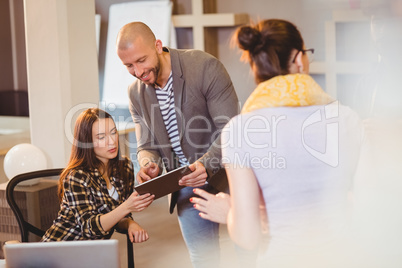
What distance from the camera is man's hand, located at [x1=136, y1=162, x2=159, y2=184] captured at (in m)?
2.29

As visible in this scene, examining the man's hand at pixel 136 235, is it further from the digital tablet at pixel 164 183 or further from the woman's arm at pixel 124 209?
the digital tablet at pixel 164 183

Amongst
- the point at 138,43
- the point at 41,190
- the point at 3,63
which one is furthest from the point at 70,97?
the point at 3,63

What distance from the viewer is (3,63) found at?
20.7 ft

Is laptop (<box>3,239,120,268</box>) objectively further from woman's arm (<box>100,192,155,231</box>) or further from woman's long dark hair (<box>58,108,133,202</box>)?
woman's long dark hair (<box>58,108,133,202</box>)

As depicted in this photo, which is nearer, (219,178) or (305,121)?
(305,121)

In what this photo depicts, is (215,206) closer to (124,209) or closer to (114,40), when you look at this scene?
(124,209)

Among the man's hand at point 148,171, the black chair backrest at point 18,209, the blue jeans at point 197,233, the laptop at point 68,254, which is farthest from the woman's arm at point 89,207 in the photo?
the laptop at point 68,254

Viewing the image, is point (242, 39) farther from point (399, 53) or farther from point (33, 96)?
point (33, 96)

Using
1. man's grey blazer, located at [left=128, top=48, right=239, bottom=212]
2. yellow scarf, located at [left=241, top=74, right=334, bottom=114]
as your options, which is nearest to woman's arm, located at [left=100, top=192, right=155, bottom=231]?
man's grey blazer, located at [left=128, top=48, right=239, bottom=212]

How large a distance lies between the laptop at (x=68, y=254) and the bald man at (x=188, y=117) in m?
0.83

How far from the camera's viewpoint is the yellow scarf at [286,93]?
1.33 m

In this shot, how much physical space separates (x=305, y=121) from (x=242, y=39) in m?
0.27

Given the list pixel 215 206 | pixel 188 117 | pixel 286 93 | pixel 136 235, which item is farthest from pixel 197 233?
pixel 286 93

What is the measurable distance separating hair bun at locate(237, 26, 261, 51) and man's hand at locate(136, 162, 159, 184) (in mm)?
1024
